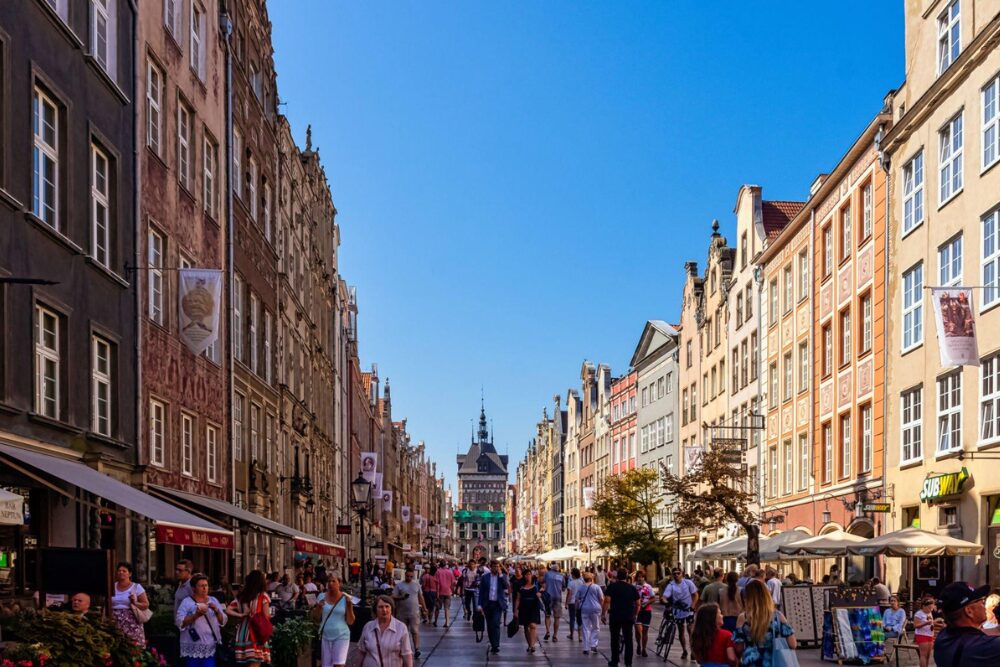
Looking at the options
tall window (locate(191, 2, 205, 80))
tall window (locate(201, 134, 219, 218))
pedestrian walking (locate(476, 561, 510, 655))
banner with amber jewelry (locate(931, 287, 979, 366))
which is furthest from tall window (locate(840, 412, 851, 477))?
tall window (locate(191, 2, 205, 80))

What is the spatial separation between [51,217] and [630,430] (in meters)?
70.9

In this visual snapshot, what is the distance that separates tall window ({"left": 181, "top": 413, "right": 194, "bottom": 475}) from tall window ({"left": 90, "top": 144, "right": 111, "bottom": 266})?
5.93 m

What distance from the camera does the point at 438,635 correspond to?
34.4 m

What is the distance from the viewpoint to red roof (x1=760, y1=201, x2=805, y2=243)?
180ft

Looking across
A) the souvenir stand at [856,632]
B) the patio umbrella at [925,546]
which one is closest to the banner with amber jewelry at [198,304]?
the souvenir stand at [856,632]

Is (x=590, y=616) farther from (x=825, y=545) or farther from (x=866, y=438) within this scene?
(x=866, y=438)

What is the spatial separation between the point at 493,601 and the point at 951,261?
12.2 m

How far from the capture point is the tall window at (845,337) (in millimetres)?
40059

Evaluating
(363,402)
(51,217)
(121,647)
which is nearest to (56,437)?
(51,217)

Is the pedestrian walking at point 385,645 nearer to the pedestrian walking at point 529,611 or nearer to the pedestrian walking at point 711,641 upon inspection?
the pedestrian walking at point 711,641

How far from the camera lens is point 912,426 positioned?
33.8 m

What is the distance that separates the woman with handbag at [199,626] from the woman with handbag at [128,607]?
0.39m

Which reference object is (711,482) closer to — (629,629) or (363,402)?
(629,629)

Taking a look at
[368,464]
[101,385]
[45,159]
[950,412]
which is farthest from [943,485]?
[368,464]
